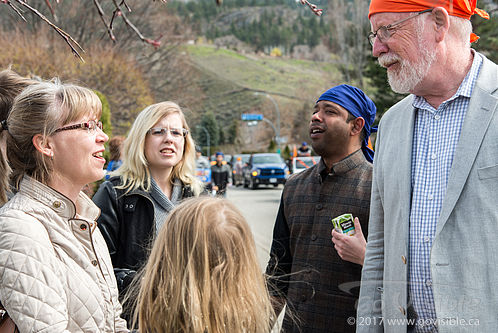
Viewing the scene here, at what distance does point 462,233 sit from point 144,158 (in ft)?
7.16

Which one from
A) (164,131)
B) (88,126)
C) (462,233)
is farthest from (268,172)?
(462,233)

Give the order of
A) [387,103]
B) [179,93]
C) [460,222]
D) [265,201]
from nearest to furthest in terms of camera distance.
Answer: [460,222] → [265,201] → [387,103] → [179,93]

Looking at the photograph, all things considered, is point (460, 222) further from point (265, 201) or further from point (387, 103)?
point (387, 103)

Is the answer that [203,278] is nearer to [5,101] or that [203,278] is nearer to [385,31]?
[385,31]

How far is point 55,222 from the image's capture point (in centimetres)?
224

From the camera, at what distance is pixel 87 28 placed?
3025cm

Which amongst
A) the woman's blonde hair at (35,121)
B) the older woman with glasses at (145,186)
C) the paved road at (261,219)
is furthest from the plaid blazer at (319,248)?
the paved road at (261,219)

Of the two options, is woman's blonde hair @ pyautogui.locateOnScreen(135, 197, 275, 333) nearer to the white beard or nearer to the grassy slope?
the white beard

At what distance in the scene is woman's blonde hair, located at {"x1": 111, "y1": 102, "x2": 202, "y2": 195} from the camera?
3533mm

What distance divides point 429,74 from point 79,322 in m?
1.66

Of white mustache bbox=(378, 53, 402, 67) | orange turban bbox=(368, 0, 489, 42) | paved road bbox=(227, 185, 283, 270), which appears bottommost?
paved road bbox=(227, 185, 283, 270)

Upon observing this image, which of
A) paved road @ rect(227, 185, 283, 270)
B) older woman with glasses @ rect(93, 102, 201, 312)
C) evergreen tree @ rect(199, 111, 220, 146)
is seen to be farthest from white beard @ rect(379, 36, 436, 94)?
evergreen tree @ rect(199, 111, 220, 146)

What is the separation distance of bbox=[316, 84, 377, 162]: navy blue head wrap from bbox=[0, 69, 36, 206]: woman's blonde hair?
1679mm

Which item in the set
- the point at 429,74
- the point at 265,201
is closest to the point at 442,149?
the point at 429,74
